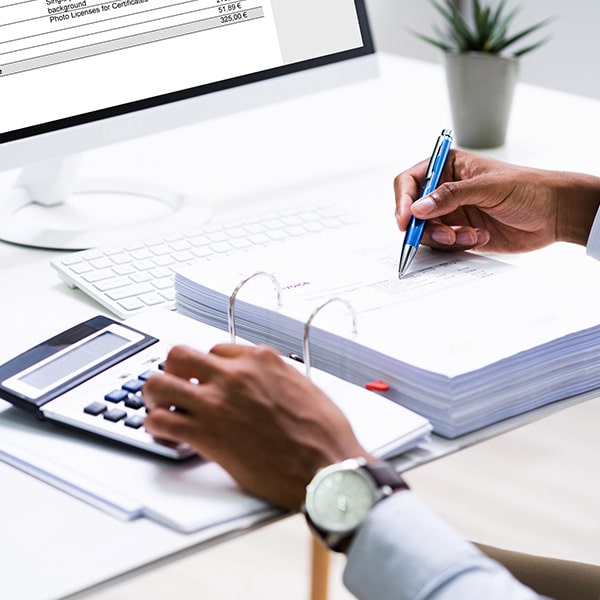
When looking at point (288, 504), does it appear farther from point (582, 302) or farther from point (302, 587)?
point (302, 587)

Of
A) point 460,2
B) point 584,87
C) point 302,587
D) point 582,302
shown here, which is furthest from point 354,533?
point 460,2

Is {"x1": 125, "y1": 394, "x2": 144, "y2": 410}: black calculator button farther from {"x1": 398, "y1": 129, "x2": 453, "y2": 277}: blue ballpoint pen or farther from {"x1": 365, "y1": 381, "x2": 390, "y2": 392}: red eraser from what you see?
{"x1": 398, "y1": 129, "x2": 453, "y2": 277}: blue ballpoint pen

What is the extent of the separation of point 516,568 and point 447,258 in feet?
1.01

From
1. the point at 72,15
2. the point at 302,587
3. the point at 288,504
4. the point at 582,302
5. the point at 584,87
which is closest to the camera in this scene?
the point at 288,504

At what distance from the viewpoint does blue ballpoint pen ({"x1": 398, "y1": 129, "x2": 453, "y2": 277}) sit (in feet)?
3.11

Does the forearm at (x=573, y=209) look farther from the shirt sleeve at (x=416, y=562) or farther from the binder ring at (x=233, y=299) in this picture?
the shirt sleeve at (x=416, y=562)

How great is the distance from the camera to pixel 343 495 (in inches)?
27.2

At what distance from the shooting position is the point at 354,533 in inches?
27.3

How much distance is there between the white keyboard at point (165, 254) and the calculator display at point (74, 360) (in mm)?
111

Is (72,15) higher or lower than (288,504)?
higher

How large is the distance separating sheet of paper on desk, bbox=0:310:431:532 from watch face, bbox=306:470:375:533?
0.10 ft

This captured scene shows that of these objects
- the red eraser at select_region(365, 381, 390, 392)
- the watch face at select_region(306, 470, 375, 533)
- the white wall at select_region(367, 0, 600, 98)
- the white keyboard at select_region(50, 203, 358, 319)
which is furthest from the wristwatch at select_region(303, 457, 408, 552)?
the white wall at select_region(367, 0, 600, 98)

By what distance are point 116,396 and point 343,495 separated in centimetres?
18

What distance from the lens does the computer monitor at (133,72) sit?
1.08 metres
